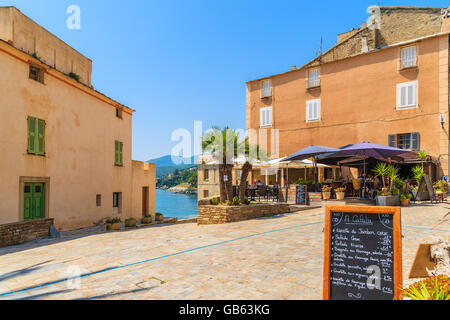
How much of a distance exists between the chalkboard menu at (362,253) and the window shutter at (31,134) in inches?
490

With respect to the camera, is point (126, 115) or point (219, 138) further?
point (126, 115)

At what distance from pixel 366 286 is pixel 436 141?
1928 cm

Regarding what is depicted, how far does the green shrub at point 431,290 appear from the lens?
2902 mm

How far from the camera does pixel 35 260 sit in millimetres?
6648

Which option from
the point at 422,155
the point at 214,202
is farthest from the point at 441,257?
the point at 422,155

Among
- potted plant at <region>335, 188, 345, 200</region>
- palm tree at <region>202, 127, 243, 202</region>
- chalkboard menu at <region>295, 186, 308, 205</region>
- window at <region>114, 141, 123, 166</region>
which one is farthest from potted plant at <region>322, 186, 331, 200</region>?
window at <region>114, 141, 123, 166</region>

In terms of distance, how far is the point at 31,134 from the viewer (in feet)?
40.3

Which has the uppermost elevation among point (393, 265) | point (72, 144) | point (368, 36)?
point (368, 36)

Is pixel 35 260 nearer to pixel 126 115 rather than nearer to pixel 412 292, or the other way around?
pixel 412 292

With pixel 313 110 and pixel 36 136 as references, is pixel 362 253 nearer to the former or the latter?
pixel 36 136

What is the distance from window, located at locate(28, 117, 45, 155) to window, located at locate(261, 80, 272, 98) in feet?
60.6

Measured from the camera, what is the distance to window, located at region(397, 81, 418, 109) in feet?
64.5

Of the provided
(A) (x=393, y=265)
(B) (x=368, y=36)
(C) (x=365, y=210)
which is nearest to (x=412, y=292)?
(A) (x=393, y=265)

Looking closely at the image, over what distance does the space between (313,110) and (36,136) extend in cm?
1896
